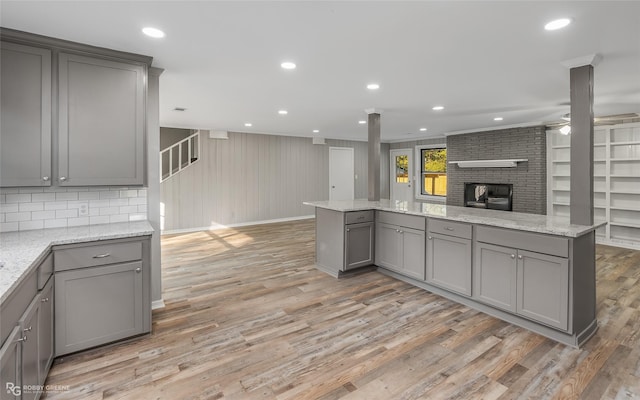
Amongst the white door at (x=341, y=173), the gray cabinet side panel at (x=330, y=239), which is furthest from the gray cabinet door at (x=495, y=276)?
the white door at (x=341, y=173)

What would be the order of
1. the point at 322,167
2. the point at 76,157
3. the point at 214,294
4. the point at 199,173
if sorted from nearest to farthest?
the point at 76,157 < the point at 214,294 < the point at 199,173 < the point at 322,167

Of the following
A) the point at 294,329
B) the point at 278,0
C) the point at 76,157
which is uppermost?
the point at 278,0

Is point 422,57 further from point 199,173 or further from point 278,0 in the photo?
point 199,173

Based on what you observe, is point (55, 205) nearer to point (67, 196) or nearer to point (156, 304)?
point (67, 196)

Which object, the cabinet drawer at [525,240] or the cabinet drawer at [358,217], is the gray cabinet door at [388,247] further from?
the cabinet drawer at [525,240]

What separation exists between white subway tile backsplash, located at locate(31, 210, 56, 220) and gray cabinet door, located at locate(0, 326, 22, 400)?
4.90 ft

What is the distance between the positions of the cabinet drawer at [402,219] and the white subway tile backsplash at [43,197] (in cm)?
340

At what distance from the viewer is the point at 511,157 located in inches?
277

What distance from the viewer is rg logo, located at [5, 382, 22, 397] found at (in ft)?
4.41

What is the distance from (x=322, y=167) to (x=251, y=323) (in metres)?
6.81

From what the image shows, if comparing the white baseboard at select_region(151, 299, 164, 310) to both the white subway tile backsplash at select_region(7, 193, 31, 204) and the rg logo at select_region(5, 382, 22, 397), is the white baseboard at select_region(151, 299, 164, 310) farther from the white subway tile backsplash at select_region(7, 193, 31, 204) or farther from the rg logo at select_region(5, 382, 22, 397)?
the rg logo at select_region(5, 382, 22, 397)

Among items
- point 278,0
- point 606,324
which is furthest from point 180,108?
point 606,324

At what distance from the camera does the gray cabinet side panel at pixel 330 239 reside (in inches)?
162

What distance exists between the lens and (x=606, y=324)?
2.88 metres
